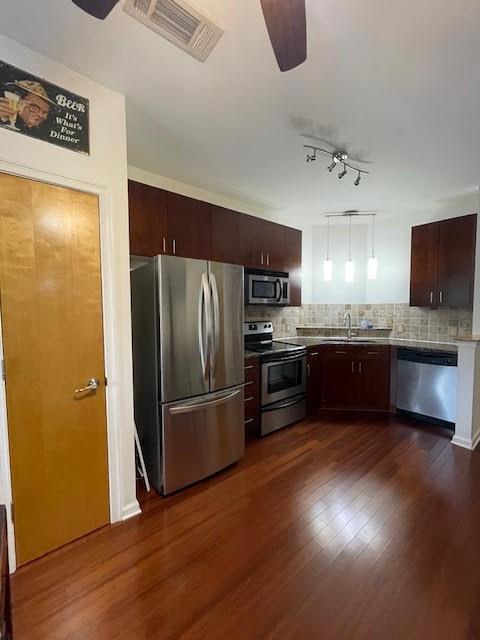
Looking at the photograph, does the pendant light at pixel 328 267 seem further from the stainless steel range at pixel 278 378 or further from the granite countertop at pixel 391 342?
the stainless steel range at pixel 278 378

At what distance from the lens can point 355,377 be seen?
391cm

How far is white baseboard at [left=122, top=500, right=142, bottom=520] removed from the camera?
204cm

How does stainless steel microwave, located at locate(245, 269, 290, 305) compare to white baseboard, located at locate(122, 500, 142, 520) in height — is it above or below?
above

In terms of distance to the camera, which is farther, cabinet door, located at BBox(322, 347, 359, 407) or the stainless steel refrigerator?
cabinet door, located at BBox(322, 347, 359, 407)

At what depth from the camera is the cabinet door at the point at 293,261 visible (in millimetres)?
3857

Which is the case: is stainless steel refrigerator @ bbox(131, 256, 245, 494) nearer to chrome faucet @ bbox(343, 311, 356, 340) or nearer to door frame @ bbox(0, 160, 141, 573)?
door frame @ bbox(0, 160, 141, 573)

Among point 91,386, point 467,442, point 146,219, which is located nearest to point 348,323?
point 467,442

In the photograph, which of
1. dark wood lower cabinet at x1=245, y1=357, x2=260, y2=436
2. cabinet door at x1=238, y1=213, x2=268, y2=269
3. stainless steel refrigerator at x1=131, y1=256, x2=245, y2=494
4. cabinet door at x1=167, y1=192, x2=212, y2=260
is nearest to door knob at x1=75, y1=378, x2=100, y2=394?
stainless steel refrigerator at x1=131, y1=256, x2=245, y2=494

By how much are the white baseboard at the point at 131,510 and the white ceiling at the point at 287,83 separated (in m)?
2.62

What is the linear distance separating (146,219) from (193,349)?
1.14 meters

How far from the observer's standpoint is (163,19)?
1360mm

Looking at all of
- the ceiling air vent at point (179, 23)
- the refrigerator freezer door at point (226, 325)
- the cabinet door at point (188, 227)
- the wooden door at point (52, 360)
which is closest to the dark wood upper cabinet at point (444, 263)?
the refrigerator freezer door at point (226, 325)

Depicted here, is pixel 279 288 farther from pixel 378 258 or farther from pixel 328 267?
pixel 378 258

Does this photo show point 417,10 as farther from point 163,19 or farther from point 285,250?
point 285,250
